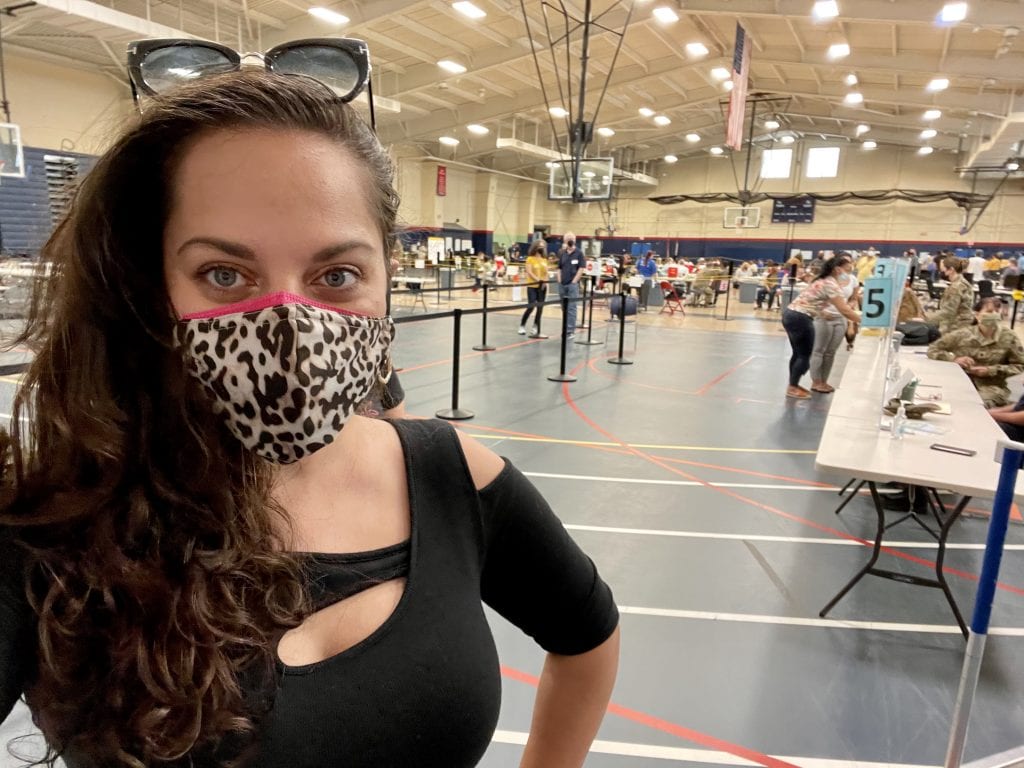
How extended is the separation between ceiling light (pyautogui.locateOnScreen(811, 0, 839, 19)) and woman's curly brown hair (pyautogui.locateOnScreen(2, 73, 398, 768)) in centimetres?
1255

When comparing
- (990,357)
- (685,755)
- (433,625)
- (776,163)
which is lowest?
(685,755)

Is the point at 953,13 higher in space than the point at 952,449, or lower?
higher

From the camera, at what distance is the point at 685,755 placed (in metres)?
2.14

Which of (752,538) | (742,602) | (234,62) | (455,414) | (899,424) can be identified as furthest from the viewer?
(455,414)

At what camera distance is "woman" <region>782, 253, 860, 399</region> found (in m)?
6.96

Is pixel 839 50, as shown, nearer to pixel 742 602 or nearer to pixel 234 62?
pixel 742 602

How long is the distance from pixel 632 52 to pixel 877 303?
14469 millimetres

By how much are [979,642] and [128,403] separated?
2.25 metres

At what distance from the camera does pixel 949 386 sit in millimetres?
4477

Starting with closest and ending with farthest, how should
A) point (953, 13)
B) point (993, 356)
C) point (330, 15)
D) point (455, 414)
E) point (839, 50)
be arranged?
point (993, 356) < point (455, 414) < point (953, 13) < point (330, 15) < point (839, 50)

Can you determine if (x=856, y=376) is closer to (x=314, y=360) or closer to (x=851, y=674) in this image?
(x=851, y=674)

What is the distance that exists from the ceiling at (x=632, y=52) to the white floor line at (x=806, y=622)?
8531 millimetres

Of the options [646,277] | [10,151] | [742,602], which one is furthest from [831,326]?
[10,151]

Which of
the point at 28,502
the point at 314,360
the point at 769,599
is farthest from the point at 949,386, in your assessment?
the point at 28,502
